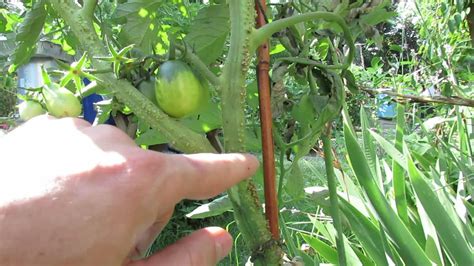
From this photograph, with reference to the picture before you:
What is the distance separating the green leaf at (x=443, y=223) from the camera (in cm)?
94

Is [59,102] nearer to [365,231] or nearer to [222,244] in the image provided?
[222,244]

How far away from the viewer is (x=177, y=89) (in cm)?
42

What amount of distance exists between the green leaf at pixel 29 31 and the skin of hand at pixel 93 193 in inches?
9.5

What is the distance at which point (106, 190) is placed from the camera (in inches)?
12.9

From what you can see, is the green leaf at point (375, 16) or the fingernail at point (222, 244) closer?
the fingernail at point (222, 244)

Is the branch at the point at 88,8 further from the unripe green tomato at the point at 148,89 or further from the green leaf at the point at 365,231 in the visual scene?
the green leaf at the point at 365,231

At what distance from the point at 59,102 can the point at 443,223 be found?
0.77 metres

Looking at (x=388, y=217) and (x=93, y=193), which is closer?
(x=93, y=193)

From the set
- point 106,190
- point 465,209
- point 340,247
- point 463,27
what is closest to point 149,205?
point 106,190

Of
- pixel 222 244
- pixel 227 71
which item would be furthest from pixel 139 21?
pixel 222 244

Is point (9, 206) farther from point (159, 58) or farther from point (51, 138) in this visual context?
point (159, 58)

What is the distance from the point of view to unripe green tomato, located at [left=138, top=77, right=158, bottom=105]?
450 mm

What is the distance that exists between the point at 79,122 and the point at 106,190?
111mm

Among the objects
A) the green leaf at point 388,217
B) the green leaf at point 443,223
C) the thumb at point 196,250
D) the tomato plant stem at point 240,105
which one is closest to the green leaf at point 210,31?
the tomato plant stem at point 240,105
